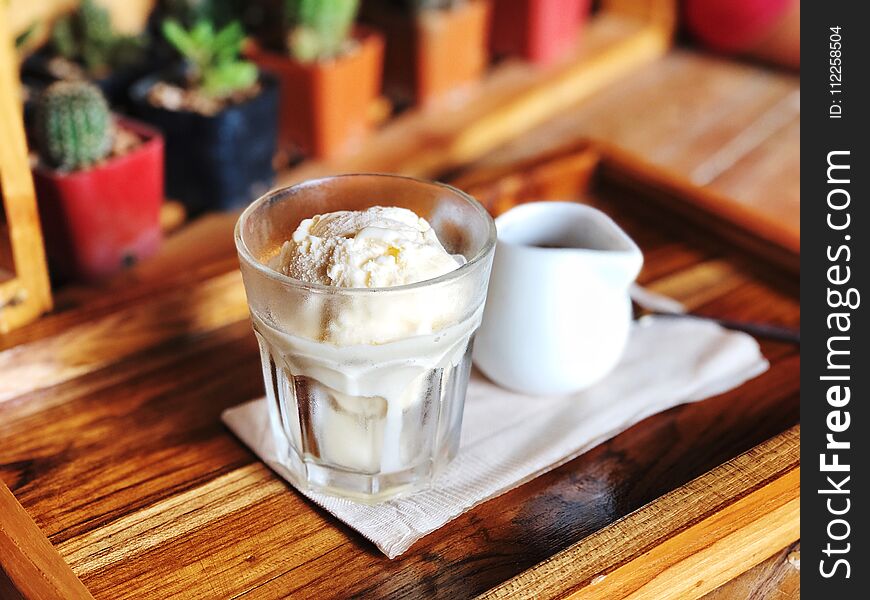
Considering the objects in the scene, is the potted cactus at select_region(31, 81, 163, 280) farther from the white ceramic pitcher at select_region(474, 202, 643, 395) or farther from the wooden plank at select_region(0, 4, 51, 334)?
the white ceramic pitcher at select_region(474, 202, 643, 395)

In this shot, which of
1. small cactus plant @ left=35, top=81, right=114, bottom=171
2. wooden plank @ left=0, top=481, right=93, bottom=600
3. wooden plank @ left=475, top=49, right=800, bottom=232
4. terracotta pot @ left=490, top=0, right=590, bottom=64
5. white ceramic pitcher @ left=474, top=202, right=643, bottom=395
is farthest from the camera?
terracotta pot @ left=490, top=0, right=590, bottom=64

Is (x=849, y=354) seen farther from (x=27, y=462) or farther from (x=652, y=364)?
(x=27, y=462)

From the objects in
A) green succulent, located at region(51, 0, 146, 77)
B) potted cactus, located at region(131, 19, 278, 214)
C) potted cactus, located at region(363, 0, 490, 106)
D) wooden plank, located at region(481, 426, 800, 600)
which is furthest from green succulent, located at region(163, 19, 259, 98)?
wooden plank, located at region(481, 426, 800, 600)

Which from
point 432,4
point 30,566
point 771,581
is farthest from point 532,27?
point 30,566

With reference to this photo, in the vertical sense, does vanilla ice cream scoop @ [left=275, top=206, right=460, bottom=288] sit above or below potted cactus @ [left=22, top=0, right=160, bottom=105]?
above

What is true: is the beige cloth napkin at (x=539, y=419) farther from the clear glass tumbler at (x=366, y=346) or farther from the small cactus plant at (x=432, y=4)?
the small cactus plant at (x=432, y=4)
